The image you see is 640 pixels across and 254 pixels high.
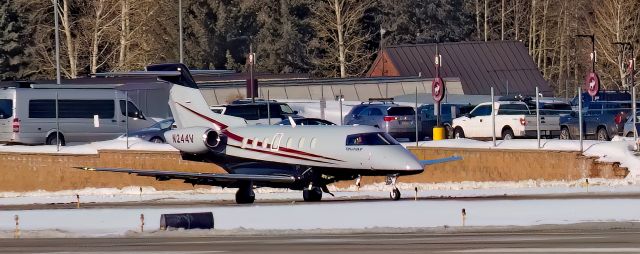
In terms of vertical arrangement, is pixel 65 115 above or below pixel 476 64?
below

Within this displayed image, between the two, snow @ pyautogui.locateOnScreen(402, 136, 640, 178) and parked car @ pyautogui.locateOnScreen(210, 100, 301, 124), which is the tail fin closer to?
snow @ pyautogui.locateOnScreen(402, 136, 640, 178)

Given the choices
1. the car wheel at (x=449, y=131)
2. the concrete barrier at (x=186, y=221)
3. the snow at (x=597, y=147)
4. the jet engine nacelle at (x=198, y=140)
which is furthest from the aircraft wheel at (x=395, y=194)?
the car wheel at (x=449, y=131)

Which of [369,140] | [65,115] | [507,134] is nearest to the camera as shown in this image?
[369,140]

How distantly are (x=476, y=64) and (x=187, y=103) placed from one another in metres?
49.1

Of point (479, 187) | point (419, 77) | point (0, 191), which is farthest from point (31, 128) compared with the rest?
point (419, 77)

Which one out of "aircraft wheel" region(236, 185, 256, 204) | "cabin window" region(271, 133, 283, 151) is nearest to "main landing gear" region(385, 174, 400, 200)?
"cabin window" region(271, 133, 283, 151)

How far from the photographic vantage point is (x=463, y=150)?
45625mm

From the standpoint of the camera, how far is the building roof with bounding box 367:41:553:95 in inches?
3516

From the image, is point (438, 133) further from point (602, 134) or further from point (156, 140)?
point (156, 140)

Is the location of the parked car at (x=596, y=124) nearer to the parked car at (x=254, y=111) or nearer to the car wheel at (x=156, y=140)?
the parked car at (x=254, y=111)

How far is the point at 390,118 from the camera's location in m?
57.8

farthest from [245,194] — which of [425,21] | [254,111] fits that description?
[425,21]

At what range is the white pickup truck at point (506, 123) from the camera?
54219mm

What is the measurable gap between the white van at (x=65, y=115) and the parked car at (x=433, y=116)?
1014 centimetres
